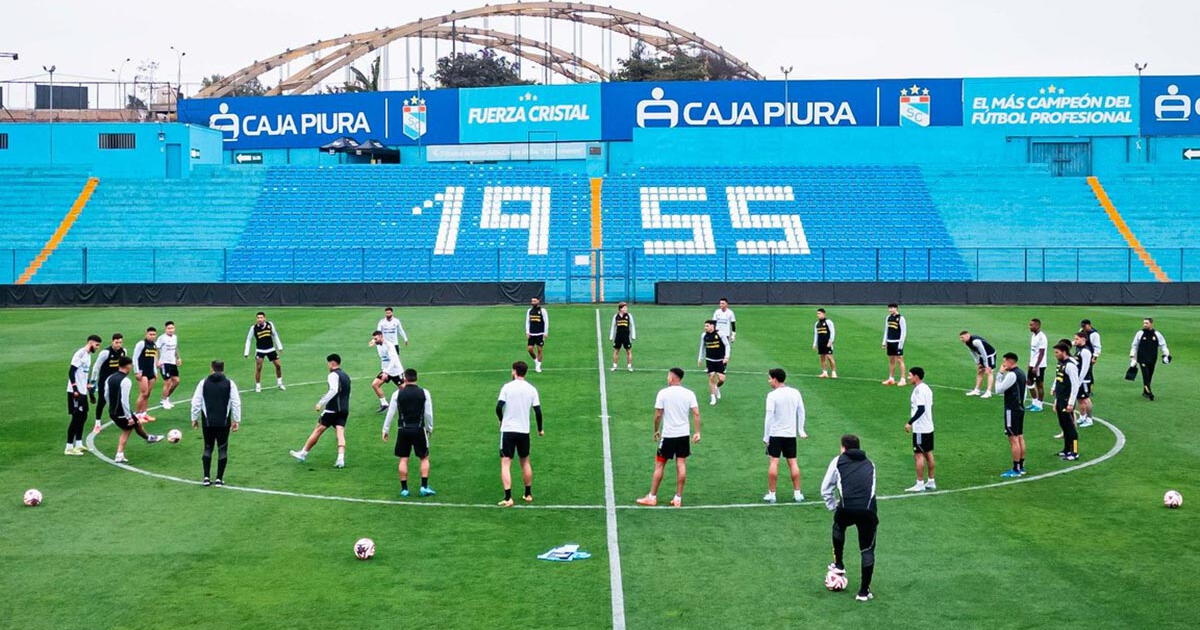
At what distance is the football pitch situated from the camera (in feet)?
43.2

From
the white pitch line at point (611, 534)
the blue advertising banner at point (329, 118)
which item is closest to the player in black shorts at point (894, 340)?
the white pitch line at point (611, 534)

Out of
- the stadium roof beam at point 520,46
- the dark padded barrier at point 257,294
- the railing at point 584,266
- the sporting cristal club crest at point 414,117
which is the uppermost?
the stadium roof beam at point 520,46

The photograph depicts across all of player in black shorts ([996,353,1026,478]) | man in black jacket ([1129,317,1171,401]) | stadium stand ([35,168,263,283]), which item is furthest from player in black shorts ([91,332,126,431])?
stadium stand ([35,168,263,283])

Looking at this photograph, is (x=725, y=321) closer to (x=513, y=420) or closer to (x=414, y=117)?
(x=513, y=420)

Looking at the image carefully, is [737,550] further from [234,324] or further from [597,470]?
[234,324]

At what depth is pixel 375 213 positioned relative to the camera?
68250 millimetres

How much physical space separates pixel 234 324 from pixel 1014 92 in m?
49.2

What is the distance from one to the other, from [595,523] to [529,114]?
205 feet

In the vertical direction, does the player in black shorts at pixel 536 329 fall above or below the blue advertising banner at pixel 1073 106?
below

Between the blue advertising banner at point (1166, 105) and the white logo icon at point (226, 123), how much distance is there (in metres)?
57.2

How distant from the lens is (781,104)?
7612 centimetres

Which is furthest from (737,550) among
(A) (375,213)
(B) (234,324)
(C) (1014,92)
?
(C) (1014,92)

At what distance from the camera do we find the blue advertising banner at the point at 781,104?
75250 mm

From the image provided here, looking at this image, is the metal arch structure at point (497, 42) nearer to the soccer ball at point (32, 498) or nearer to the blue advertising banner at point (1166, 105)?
the blue advertising banner at point (1166, 105)
